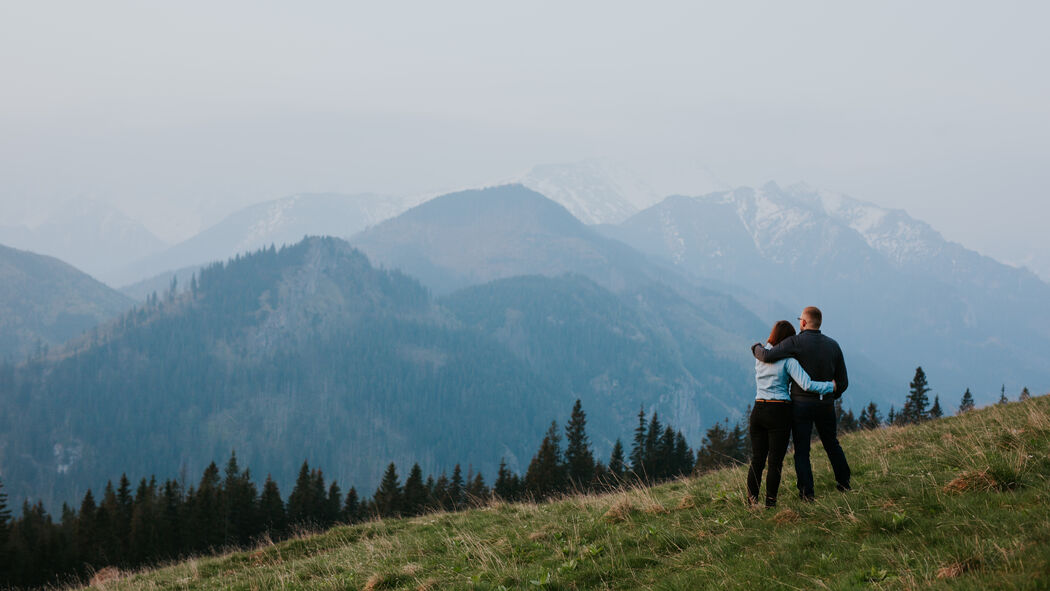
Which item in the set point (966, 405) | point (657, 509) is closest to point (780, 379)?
point (657, 509)

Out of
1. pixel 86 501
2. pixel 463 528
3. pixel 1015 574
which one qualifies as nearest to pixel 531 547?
pixel 463 528

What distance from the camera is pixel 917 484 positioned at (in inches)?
369

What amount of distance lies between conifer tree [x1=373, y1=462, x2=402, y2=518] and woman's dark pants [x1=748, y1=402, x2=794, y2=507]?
52.6 metres

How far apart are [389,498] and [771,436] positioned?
193 ft

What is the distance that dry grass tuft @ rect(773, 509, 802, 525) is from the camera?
8.64m

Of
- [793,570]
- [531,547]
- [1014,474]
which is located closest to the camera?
[793,570]

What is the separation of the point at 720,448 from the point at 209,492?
55045 millimetres

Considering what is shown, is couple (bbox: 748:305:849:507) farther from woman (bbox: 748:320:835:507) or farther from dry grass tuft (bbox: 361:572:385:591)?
dry grass tuft (bbox: 361:572:385:591)

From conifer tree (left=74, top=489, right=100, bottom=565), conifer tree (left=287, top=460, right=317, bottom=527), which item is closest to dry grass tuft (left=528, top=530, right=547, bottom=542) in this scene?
conifer tree (left=287, top=460, right=317, bottom=527)

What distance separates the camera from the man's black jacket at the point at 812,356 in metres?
9.53

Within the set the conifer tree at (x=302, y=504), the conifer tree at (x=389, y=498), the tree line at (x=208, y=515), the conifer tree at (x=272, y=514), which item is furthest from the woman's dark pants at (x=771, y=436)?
the conifer tree at (x=272, y=514)

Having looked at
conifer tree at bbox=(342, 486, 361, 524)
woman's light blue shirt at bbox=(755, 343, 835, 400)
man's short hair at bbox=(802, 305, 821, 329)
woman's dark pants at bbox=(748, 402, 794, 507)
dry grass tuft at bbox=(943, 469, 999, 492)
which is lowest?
conifer tree at bbox=(342, 486, 361, 524)

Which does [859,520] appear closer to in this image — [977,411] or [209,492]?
[977,411]

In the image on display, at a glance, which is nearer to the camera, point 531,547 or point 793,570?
point 793,570
